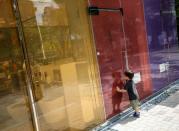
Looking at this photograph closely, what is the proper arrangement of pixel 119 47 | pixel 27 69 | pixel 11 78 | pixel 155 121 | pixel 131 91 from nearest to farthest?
pixel 11 78 < pixel 27 69 < pixel 155 121 < pixel 131 91 < pixel 119 47

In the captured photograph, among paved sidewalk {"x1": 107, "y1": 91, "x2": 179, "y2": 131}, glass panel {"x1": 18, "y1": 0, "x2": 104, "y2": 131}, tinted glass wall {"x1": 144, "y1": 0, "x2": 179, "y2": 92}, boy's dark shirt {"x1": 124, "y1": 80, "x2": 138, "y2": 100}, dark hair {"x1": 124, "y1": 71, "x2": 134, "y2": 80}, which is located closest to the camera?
glass panel {"x1": 18, "y1": 0, "x2": 104, "y2": 131}

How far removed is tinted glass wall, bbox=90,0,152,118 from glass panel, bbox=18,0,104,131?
26cm

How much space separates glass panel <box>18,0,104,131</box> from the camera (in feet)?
13.3

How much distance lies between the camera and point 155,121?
5176mm

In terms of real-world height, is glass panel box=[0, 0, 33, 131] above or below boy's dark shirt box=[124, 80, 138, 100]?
above

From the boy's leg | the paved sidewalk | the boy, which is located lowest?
the paved sidewalk

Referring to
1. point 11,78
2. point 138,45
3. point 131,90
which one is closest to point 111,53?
point 131,90

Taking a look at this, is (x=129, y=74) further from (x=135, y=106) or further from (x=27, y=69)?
(x=27, y=69)

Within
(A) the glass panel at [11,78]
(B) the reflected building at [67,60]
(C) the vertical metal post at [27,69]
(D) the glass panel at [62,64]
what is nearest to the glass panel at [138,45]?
(B) the reflected building at [67,60]

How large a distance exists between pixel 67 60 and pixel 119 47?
5.25 ft

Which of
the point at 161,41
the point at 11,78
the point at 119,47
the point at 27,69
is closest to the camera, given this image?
the point at 11,78

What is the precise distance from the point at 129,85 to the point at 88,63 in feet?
3.38

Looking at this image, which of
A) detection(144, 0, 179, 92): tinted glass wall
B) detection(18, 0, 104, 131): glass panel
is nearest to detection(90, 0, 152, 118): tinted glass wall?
detection(18, 0, 104, 131): glass panel

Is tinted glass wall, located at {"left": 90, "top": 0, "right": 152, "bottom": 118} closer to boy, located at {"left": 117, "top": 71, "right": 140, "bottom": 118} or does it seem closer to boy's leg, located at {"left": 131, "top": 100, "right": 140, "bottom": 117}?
boy, located at {"left": 117, "top": 71, "right": 140, "bottom": 118}
